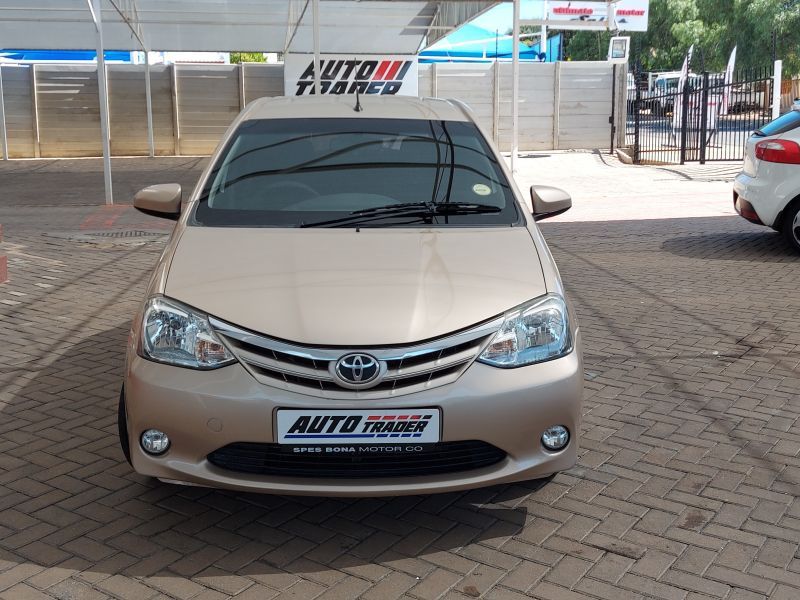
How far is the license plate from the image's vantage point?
338 centimetres

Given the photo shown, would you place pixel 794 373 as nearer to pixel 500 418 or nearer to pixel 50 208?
pixel 500 418

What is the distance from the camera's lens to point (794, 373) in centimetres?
593

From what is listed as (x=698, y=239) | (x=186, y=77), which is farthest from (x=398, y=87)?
(x=698, y=239)

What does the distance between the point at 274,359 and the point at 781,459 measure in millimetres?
2490

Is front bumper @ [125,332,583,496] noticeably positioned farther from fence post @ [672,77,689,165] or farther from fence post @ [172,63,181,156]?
fence post @ [172,63,181,156]

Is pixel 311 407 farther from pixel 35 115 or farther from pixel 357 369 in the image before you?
pixel 35 115

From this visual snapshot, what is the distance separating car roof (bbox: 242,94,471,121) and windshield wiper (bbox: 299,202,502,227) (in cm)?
83

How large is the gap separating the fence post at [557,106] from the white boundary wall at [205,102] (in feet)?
0.09

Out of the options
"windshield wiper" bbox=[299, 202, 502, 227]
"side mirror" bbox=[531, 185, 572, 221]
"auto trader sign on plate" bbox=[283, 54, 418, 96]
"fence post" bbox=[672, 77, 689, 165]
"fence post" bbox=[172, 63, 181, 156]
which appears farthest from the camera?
"fence post" bbox=[172, 63, 181, 156]

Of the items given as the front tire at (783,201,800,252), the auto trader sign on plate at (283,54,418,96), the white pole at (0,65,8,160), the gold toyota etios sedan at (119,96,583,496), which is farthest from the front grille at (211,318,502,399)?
the white pole at (0,65,8,160)

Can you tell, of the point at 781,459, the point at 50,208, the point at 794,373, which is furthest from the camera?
the point at 50,208

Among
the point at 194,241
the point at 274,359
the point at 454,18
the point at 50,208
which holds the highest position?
the point at 454,18

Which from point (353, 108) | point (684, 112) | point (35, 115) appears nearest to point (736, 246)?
point (353, 108)

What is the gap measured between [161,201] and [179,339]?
1396mm
